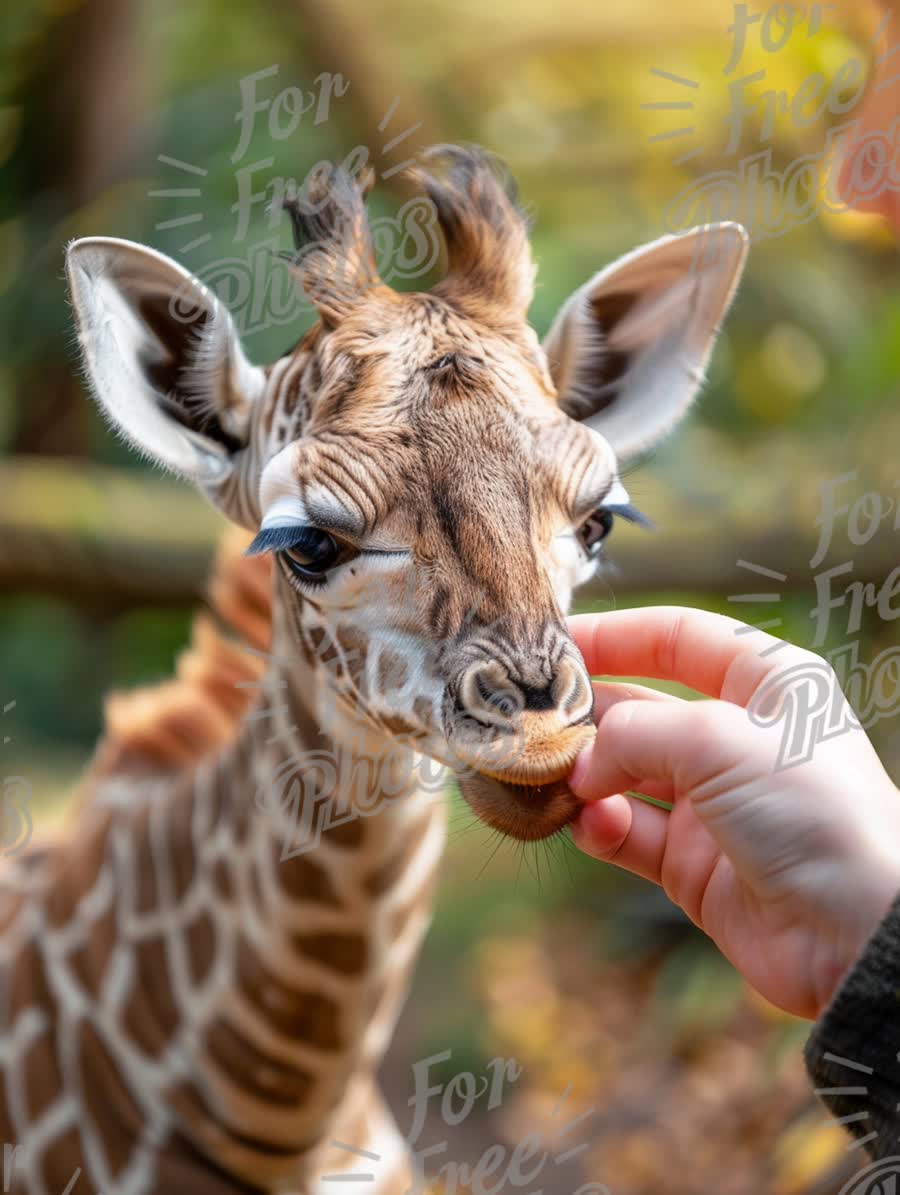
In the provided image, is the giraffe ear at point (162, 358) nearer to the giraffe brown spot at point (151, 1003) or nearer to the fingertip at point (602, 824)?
the fingertip at point (602, 824)

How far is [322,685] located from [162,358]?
0.47 m

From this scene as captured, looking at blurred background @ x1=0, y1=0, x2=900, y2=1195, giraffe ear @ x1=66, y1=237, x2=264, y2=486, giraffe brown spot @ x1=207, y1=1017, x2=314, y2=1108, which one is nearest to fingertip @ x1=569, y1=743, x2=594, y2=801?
giraffe ear @ x1=66, y1=237, x2=264, y2=486

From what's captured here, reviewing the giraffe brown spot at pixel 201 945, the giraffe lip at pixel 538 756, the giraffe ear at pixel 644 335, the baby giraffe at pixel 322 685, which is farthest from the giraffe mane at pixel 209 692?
the giraffe lip at pixel 538 756

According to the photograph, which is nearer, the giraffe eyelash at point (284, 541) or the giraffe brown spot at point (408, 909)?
the giraffe eyelash at point (284, 541)

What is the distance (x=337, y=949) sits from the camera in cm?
166

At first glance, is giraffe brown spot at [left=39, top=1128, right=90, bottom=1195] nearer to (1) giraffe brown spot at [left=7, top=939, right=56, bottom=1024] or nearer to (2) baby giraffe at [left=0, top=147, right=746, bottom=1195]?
(2) baby giraffe at [left=0, top=147, right=746, bottom=1195]

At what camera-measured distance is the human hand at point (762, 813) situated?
1.03 meters

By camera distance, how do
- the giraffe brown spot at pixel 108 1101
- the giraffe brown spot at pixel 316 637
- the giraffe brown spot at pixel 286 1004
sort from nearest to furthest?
the giraffe brown spot at pixel 316 637 < the giraffe brown spot at pixel 286 1004 < the giraffe brown spot at pixel 108 1101

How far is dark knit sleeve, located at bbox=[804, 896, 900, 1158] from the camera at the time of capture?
91cm

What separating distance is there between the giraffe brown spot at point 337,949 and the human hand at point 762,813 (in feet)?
1.76

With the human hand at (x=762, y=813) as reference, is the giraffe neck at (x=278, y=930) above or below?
below

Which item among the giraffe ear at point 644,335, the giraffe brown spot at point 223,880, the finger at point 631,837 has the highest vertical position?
the giraffe ear at point 644,335

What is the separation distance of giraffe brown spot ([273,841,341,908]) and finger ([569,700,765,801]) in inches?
23.7

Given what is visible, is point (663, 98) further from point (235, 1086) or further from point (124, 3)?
point (235, 1086)
